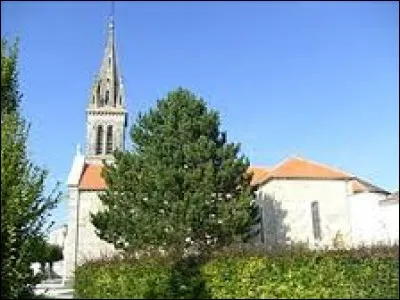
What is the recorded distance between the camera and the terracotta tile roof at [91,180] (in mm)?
37594

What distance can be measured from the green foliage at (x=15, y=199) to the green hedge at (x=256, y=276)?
6.56 ft

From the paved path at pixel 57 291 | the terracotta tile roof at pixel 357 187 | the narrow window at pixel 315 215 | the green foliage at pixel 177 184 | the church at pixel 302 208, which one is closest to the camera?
the paved path at pixel 57 291

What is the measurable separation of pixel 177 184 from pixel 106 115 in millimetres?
22833

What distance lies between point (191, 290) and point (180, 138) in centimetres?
1454

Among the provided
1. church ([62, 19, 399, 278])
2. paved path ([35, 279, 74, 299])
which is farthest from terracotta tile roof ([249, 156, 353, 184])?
paved path ([35, 279, 74, 299])

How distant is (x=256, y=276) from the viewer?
555 inches

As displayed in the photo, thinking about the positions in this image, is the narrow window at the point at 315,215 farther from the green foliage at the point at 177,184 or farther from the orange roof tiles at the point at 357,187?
the green foliage at the point at 177,184

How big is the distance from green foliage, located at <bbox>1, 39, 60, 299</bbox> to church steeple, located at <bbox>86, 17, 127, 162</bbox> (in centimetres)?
3046

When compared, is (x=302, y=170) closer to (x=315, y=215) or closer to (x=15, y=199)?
(x=315, y=215)

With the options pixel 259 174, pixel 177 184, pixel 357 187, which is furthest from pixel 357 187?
pixel 177 184

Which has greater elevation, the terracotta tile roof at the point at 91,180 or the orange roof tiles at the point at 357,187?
the terracotta tile roof at the point at 91,180

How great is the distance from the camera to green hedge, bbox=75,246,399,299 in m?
13.8

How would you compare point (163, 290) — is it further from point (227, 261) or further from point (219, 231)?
point (219, 231)

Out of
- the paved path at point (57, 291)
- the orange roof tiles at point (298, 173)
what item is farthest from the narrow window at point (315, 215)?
the paved path at point (57, 291)
